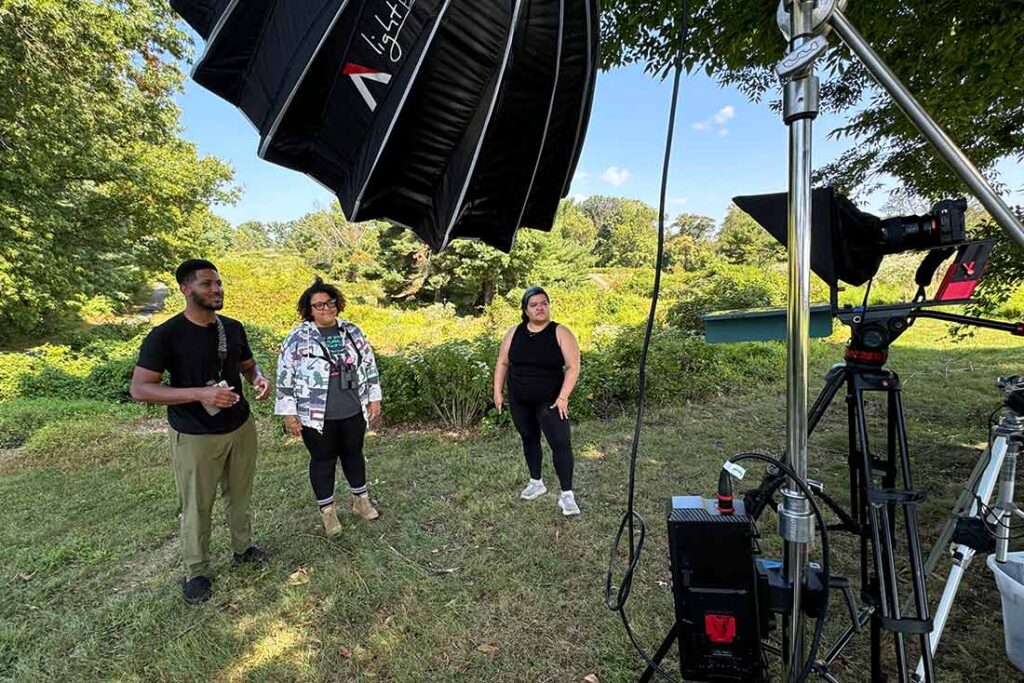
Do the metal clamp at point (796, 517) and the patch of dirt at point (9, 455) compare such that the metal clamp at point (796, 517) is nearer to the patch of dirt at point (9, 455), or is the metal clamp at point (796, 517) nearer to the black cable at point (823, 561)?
the black cable at point (823, 561)

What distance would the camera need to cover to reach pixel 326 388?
2.80 m

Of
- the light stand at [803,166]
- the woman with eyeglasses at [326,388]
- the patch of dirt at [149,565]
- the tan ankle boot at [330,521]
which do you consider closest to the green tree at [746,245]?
the woman with eyeglasses at [326,388]

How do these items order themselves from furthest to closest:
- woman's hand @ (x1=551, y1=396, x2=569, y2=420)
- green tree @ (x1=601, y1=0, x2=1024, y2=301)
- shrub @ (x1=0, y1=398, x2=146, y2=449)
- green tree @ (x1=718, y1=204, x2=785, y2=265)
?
green tree @ (x1=718, y1=204, x2=785, y2=265) → shrub @ (x1=0, y1=398, x2=146, y2=449) → woman's hand @ (x1=551, y1=396, x2=569, y2=420) → green tree @ (x1=601, y1=0, x2=1024, y2=301)

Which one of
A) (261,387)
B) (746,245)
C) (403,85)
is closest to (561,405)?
(261,387)

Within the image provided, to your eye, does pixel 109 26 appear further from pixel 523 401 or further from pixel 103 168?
pixel 523 401

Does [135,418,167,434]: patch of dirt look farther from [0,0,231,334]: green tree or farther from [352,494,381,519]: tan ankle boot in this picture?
[352,494,381,519]: tan ankle boot

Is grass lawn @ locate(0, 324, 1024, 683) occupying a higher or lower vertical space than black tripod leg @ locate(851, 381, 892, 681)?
lower

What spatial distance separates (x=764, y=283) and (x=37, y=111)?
14482 millimetres

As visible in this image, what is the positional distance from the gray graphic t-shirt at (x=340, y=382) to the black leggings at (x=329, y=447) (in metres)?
0.06

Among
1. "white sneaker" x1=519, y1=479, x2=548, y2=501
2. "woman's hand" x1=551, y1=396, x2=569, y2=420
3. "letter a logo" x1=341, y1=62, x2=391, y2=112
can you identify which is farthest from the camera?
"white sneaker" x1=519, y1=479, x2=548, y2=501

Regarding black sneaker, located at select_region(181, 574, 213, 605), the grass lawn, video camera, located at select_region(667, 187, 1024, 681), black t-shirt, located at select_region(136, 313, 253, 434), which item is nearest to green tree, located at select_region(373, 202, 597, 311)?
the grass lawn

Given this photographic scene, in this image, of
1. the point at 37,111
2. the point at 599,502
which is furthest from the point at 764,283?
the point at 37,111

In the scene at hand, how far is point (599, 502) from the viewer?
340 cm

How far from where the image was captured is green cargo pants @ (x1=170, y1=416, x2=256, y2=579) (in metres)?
2.33
